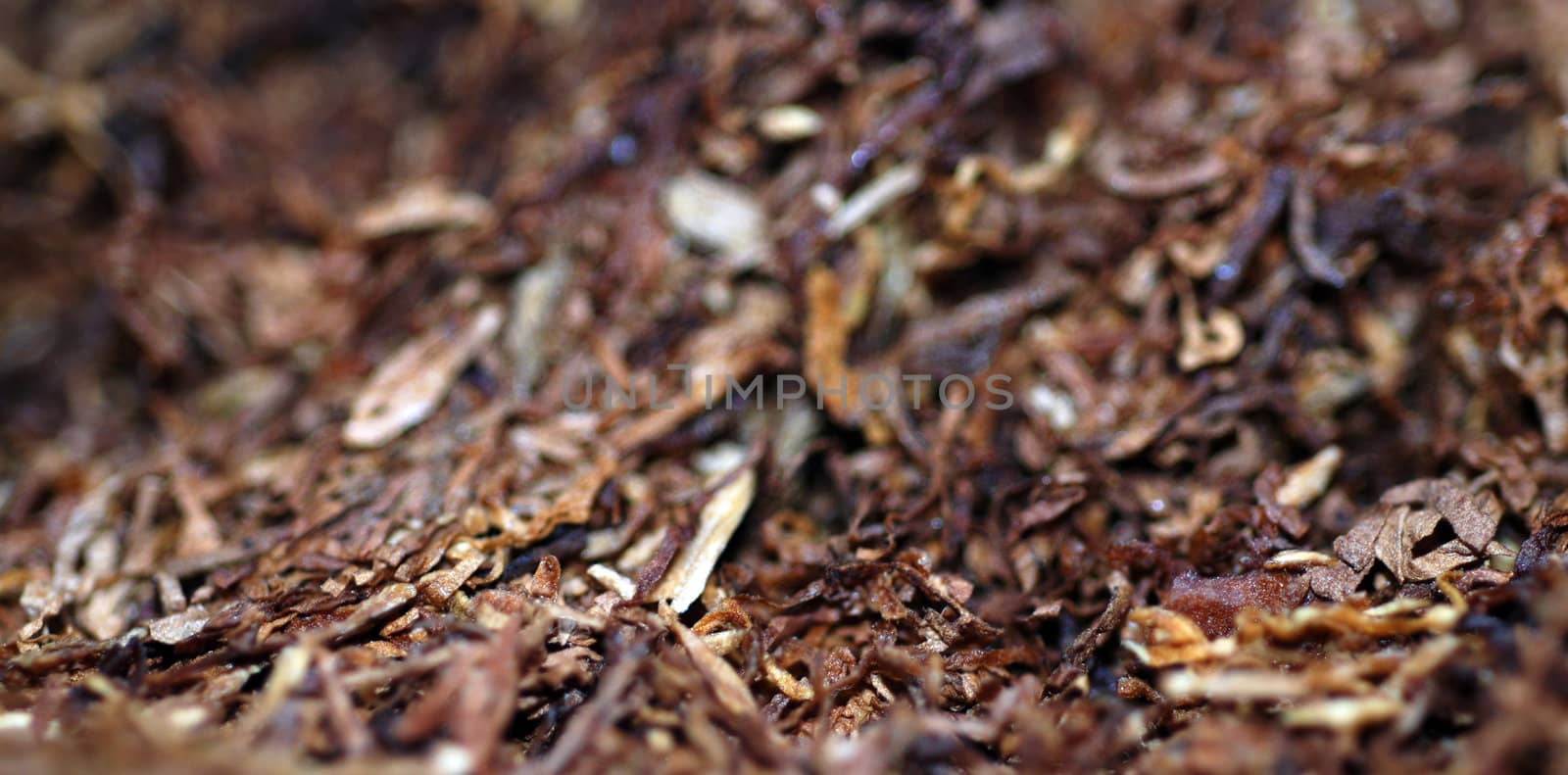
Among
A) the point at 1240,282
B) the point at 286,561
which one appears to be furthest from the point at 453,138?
the point at 1240,282

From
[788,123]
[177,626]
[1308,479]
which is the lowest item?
[1308,479]

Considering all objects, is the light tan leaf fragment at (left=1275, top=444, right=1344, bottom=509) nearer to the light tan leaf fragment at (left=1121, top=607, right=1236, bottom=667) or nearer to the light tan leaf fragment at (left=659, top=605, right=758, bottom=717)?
the light tan leaf fragment at (left=1121, top=607, right=1236, bottom=667)

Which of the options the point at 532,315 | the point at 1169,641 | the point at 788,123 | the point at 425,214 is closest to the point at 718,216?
the point at 788,123

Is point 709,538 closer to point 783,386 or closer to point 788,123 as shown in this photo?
point 783,386

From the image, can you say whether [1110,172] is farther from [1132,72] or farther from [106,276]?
[106,276]

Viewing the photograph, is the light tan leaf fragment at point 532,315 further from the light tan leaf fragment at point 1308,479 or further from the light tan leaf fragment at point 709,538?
the light tan leaf fragment at point 1308,479

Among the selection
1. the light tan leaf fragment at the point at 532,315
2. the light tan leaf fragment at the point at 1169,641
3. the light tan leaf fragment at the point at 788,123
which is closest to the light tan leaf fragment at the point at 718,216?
the light tan leaf fragment at the point at 788,123
